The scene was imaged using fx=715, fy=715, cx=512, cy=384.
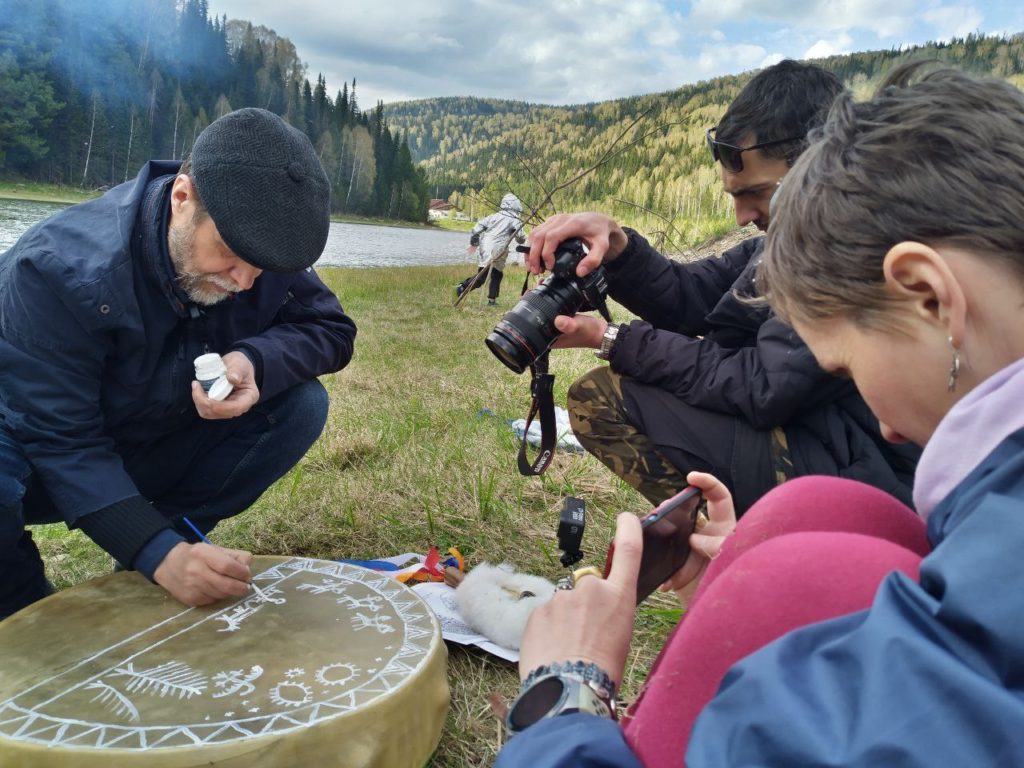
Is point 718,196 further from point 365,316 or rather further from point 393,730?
point 393,730

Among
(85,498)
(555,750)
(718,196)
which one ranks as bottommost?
(85,498)

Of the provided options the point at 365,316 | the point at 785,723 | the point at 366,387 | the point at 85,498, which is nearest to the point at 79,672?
the point at 85,498

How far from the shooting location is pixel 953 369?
3.13 ft

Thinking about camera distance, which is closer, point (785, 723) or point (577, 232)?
point (785, 723)

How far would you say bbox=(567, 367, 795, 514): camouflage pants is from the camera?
2.31 meters

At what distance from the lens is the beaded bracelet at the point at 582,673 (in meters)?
1.02

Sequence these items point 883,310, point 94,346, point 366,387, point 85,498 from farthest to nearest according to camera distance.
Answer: point 366,387
point 94,346
point 85,498
point 883,310

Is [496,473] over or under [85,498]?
under

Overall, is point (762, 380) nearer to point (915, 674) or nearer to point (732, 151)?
point (732, 151)

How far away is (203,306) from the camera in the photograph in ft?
7.53

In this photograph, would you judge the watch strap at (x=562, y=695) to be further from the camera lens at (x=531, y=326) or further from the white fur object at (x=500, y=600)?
the camera lens at (x=531, y=326)

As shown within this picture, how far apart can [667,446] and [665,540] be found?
3.85 ft

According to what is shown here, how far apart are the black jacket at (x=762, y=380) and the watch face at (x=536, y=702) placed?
1.22 m

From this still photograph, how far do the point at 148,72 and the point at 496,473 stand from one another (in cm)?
3283
